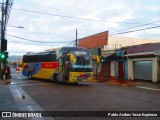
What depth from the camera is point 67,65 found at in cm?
2684

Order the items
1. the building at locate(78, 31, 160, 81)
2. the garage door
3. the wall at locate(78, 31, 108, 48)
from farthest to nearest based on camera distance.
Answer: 1. the wall at locate(78, 31, 108, 48)
2. the building at locate(78, 31, 160, 81)
3. the garage door

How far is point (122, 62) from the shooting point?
38.6 m

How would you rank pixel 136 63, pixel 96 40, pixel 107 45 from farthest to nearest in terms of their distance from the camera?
pixel 96 40
pixel 107 45
pixel 136 63

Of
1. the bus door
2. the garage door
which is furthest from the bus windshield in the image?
the garage door

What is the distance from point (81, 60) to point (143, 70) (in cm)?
1052

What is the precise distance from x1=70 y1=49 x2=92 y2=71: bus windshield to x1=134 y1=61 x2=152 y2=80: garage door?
360 inches

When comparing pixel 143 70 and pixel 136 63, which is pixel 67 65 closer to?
pixel 143 70

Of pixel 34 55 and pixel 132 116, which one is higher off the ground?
pixel 34 55

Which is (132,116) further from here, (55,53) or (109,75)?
(109,75)

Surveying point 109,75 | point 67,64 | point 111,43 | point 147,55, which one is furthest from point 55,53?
point 111,43

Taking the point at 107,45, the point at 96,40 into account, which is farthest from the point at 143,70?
the point at 96,40

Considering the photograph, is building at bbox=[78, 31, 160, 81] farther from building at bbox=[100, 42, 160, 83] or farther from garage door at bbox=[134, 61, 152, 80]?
garage door at bbox=[134, 61, 152, 80]

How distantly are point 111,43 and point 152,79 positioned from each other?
1520 cm

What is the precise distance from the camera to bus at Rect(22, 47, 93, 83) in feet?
86.0
